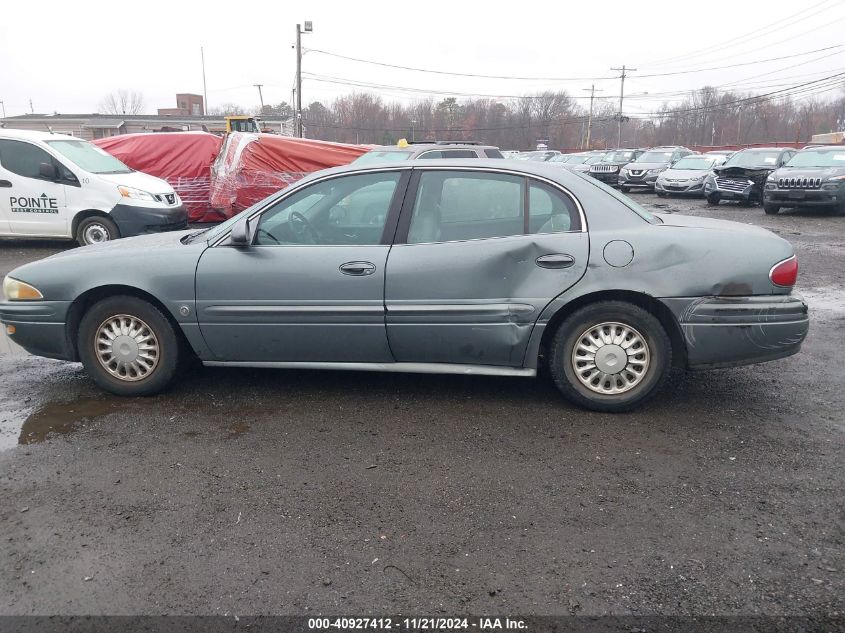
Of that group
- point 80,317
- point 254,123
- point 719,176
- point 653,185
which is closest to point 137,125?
point 254,123

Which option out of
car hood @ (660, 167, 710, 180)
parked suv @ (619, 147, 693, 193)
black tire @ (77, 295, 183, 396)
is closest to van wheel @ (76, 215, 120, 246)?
black tire @ (77, 295, 183, 396)

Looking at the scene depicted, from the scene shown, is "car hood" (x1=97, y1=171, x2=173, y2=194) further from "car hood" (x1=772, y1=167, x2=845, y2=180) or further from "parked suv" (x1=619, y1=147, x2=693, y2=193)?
"parked suv" (x1=619, y1=147, x2=693, y2=193)

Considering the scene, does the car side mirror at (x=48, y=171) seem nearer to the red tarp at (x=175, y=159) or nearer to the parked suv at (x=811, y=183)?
the red tarp at (x=175, y=159)

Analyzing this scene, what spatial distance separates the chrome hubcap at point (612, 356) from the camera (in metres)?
4.17

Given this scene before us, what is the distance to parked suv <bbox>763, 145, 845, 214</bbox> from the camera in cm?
1502

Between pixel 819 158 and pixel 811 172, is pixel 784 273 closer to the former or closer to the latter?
pixel 811 172

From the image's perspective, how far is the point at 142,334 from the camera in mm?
A: 4531

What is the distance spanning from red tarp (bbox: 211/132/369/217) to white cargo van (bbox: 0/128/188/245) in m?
2.52

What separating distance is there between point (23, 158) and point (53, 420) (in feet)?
25.5

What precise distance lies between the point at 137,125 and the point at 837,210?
54.4m

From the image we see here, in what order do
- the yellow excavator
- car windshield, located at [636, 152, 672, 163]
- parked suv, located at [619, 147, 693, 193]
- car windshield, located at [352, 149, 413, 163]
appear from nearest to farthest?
car windshield, located at [352, 149, 413, 163] < parked suv, located at [619, 147, 693, 193] < the yellow excavator < car windshield, located at [636, 152, 672, 163]

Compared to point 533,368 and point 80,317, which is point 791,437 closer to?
point 533,368

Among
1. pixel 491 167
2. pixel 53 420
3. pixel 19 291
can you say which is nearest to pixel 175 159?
pixel 19 291

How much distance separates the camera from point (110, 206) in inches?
411
